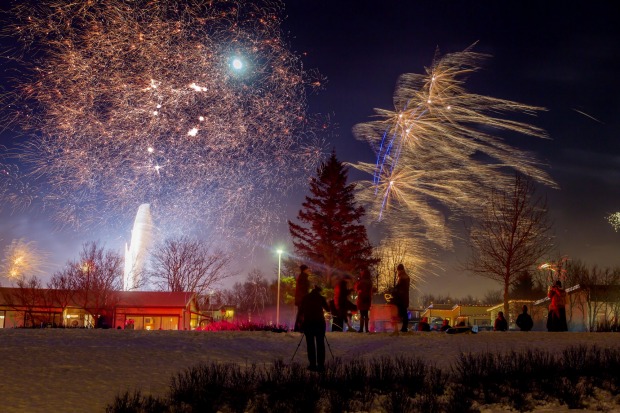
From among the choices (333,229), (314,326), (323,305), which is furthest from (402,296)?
(333,229)

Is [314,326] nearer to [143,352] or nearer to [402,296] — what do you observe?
[143,352]

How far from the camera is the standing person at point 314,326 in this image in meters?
13.9

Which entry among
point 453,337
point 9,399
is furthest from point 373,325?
point 9,399

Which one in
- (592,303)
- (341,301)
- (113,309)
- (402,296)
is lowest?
(113,309)

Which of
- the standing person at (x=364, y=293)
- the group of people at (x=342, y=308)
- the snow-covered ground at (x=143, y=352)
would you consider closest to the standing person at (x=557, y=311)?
the group of people at (x=342, y=308)

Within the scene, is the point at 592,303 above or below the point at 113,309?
above

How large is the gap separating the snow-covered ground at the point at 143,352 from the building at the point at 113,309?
38.7 metres

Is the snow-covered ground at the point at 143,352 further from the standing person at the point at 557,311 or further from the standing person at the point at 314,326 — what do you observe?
the standing person at the point at 557,311

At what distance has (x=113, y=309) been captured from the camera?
56.9 m

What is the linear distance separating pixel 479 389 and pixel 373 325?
53.4 ft

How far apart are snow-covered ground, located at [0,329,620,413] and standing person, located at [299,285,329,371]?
156cm

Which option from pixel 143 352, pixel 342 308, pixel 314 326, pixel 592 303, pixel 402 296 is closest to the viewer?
pixel 314 326

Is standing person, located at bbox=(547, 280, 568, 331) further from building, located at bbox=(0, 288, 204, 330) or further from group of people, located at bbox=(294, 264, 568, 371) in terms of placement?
building, located at bbox=(0, 288, 204, 330)

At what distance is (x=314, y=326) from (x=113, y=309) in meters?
46.2
